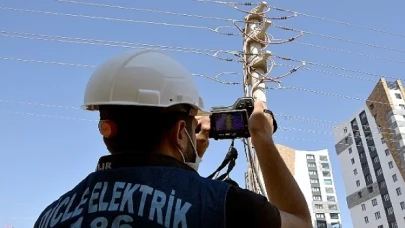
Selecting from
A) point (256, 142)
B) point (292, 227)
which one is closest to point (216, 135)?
point (256, 142)

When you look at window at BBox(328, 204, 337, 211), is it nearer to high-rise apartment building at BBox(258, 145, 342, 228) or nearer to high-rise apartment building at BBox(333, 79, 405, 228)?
high-rise apartment building at BBox(258, 145, 342, 228)

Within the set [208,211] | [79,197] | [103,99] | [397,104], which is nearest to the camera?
[208,211]

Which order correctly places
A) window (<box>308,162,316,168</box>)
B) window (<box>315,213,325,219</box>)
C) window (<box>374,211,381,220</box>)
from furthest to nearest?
window (<box>308,162,316,168</box>), window (<box>315,213,325,219</box>), window (<box>374,211,381,220</box>)

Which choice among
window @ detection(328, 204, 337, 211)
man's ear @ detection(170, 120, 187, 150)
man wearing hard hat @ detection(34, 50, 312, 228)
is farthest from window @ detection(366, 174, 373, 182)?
man's ear @ detection(170, 120, 187, 150)

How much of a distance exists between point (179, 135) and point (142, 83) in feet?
0.68

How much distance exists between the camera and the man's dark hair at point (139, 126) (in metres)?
1.09

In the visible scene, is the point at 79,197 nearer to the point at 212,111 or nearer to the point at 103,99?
the point at 103,99

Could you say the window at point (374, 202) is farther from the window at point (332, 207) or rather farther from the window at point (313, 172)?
the window at point (313, 172)

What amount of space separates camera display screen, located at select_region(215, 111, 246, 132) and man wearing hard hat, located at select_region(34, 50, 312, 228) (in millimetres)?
197

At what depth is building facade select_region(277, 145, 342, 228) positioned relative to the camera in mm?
68438

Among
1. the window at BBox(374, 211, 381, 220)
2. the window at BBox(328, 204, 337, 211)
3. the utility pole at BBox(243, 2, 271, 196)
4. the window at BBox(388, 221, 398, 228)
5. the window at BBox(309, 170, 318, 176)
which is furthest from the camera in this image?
the window at BBox(309, 170, 318, 176)

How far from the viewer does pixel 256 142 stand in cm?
126

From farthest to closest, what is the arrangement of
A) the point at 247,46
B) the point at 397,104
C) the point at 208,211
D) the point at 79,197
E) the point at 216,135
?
the point at 397,104
the point at 247,46
the point at 216,135
the point at 79,197
the point at 208,211

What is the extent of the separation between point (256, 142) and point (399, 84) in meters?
57.3
